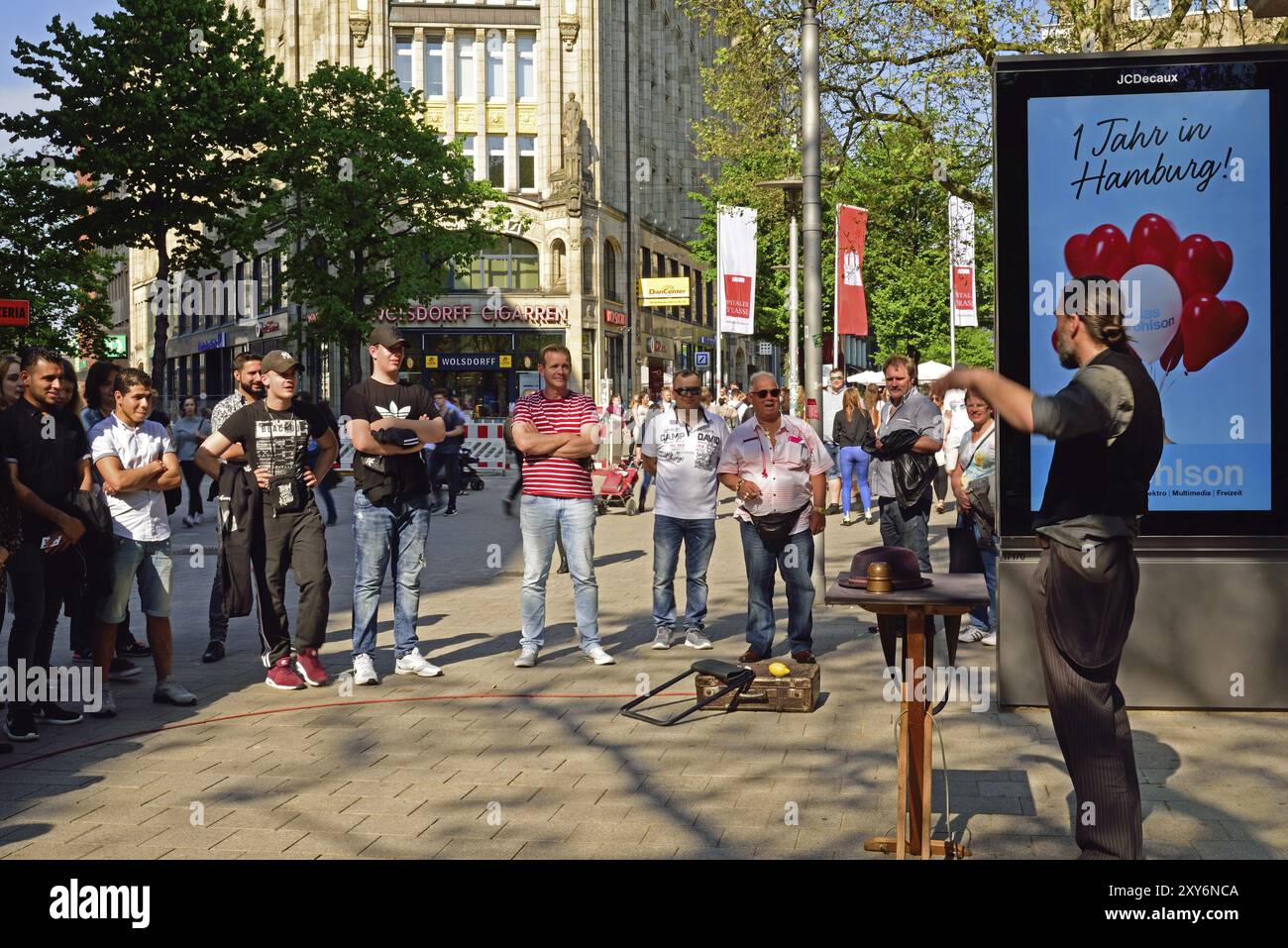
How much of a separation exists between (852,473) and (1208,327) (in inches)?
512

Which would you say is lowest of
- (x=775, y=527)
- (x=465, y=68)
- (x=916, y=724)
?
(x=916, y=724)

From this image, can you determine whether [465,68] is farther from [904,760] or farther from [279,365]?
[904,760]

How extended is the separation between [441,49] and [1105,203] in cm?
4779

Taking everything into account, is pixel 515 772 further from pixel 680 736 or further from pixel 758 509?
pixel 758 509

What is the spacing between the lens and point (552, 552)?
9.37 m

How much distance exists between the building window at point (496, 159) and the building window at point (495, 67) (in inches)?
57.9

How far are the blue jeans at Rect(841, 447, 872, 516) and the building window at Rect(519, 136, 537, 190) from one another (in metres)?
34.2

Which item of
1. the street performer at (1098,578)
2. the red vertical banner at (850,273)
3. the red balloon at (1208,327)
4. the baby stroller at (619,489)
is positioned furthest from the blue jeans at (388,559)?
the baby stroller at (619,489)

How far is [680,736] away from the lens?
722 centimetres

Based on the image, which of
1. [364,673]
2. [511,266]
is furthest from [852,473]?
[511,266]

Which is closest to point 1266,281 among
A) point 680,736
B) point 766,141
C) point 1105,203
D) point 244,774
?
point 1105,203

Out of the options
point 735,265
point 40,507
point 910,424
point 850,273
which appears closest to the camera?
point 40,507

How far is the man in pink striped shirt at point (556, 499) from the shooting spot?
9.32m

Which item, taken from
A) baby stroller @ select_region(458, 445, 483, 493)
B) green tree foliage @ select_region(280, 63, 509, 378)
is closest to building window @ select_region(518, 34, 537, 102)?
green tree foliage @ select_region(280, 63, 509, 378)
